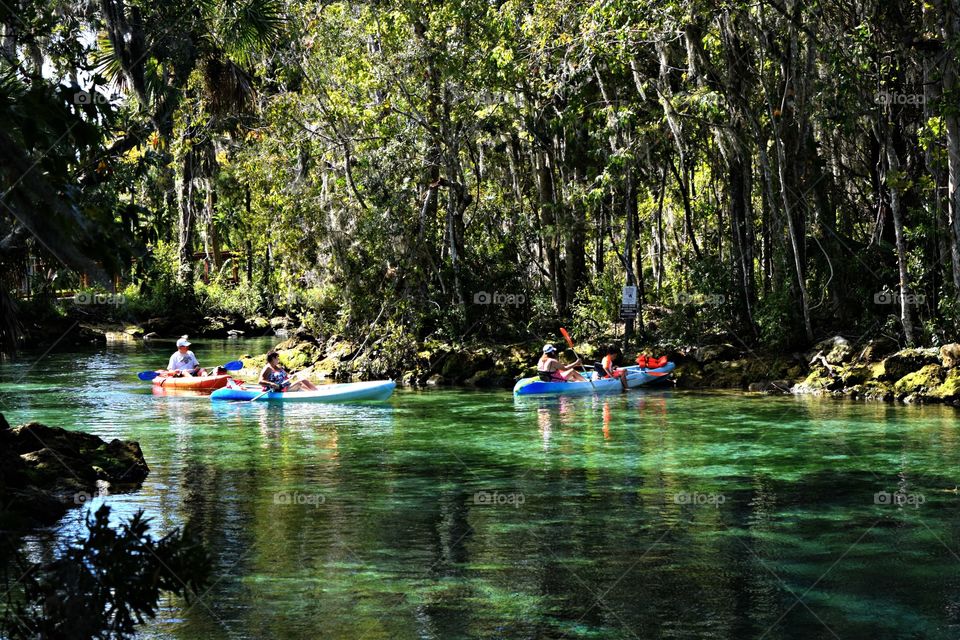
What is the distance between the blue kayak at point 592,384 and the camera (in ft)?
74.6

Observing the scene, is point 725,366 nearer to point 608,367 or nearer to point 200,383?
point 608,367

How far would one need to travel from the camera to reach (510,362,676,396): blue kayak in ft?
74.6

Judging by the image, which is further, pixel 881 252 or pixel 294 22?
pixel 294 22

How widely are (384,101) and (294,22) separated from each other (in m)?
2.82

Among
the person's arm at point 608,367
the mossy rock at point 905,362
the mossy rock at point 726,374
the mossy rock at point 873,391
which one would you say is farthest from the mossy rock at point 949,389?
the person's arm at point 608,367

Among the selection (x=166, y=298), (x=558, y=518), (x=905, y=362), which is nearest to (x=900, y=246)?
(x=905, y=362)

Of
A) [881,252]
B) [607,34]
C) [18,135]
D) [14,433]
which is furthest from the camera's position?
[881,252]

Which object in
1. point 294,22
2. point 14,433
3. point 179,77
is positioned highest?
point 294,22

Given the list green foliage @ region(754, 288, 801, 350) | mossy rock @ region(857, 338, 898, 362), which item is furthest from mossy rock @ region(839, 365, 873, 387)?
green foliage @ region(754, 288, 801, 350)

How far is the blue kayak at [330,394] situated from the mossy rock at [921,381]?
9953 mm

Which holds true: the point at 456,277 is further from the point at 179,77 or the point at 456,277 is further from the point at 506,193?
the point at 179,77

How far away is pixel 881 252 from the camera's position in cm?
2283

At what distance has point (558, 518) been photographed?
1083 centimetres

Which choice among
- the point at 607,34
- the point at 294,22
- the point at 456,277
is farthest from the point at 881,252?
the point at 294,22
